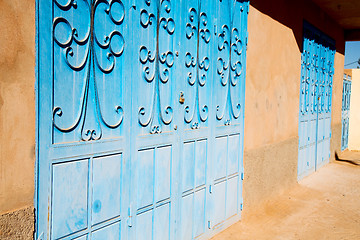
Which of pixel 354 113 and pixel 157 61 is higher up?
pixel 157 61

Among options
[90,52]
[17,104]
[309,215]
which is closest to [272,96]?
[309,215]

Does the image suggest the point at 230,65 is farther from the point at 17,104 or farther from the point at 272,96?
the point at 17,104

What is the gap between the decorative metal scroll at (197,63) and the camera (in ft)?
11.5

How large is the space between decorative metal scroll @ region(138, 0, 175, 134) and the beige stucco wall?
37.5ft

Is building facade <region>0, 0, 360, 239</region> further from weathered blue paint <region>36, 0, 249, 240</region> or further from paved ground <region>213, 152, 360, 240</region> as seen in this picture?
paved ground <region>213, 152, 360, 240</region>

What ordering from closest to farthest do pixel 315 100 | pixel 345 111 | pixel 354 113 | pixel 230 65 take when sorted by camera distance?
pixel 230 65
pixel 315 100
pixel 345 111
pixel 354 113

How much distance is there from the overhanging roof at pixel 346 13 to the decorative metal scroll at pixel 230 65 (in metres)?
3.91

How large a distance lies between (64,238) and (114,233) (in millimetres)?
512

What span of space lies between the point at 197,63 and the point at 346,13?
20.9 feet

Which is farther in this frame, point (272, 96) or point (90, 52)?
point (272, 96)

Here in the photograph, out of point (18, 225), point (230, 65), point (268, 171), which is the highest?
point (230, 65)

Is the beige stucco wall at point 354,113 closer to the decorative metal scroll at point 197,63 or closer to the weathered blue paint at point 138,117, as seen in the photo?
the weathered blue paint at point 138,117

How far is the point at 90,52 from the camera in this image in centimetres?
243

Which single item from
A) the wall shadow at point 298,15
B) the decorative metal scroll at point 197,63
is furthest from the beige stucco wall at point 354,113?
the decorative metal scroll at point 197,63
